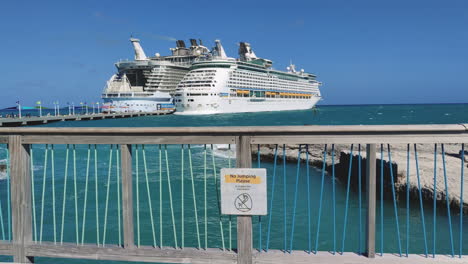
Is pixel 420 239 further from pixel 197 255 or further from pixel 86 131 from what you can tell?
pixel 86 131

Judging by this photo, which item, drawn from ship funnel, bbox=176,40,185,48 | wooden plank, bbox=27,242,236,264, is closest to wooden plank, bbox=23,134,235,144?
wooden plank, bbox=27,242,236,264

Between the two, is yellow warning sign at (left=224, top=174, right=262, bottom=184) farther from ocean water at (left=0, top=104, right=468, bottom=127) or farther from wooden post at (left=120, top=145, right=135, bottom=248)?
ocean water at (left=0, top=104, right=468, bottom=127)

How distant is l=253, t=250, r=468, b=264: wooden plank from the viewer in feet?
10.3

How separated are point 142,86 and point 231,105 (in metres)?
26.8

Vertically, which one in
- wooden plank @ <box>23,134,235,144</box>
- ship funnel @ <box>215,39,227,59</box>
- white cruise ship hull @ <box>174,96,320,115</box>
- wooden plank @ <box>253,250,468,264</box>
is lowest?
wooden plank @ <box>253,250,468,264</box>

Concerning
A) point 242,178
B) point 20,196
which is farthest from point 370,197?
point 20,196

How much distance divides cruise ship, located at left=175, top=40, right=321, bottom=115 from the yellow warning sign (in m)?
74.1

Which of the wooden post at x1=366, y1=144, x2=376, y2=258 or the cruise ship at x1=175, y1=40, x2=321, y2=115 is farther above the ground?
the cruise ship at x1=175, y1=40, x2=321, y2=115

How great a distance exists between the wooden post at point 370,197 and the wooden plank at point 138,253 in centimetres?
111

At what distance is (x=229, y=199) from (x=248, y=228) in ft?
0.94

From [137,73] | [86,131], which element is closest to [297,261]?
[86,131]

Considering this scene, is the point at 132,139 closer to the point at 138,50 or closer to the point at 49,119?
the point at 49,119

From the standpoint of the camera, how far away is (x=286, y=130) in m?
3.10

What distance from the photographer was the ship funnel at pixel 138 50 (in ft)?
341
